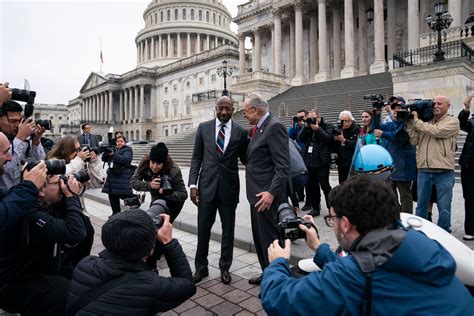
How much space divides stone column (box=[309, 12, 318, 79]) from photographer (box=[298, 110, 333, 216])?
32.8 metres

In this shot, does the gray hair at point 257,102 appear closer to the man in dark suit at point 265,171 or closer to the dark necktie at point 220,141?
the man in dark suit at point 265,171

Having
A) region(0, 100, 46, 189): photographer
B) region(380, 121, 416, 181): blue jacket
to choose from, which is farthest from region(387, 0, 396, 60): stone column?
region(0, 100, 46, 189): photographer

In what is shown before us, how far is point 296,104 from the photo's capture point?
2708 centimetres

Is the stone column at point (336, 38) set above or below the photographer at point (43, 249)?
above

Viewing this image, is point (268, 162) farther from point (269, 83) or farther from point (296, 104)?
point (269, 83)

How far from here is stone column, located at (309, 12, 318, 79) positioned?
38469 mm

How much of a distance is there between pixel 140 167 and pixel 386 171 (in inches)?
133

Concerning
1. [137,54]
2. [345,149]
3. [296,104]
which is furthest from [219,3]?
[345,149]

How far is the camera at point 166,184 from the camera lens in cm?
452

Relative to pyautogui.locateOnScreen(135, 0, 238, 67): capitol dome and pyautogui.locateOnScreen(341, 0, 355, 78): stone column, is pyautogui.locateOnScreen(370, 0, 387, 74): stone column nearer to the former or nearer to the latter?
pyautogui.locateOnScreen(341, 0, 355, 78): stone column

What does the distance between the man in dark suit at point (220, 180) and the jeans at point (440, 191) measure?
300cm

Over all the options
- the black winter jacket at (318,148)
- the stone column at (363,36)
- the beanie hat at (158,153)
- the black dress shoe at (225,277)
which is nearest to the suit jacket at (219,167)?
the beanie hat at (158,153)

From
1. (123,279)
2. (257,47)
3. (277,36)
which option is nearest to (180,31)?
(257,47)

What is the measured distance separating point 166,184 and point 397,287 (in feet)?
11.2
